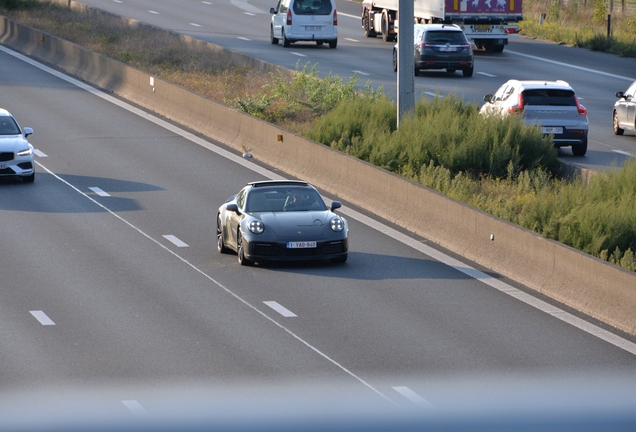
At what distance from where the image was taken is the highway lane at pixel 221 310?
11195mm

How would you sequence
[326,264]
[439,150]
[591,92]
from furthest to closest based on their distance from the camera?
[591,92] → [439,150] → [326,264]

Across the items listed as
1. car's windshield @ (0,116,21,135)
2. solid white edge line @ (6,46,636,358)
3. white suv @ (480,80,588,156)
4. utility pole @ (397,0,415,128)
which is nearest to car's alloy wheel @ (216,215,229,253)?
solid white edge line @ (6,46,636,358)

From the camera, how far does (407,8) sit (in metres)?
23.6

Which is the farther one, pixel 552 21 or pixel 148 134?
pixel 552 21

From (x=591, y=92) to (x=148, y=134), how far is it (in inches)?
641

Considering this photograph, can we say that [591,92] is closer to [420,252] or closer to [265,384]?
[420,252]

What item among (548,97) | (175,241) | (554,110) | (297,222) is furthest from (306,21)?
(297,222)

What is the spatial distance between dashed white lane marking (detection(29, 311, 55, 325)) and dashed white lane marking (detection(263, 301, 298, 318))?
2.59 metres

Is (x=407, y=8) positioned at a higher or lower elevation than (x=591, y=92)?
higher

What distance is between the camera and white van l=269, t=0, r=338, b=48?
156 feet

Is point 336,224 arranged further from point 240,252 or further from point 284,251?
point 240,252

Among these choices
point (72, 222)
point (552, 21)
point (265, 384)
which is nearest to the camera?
point (265, 384)

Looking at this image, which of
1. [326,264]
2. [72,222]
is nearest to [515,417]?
[326,264]

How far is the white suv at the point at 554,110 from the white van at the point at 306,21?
21.1m
